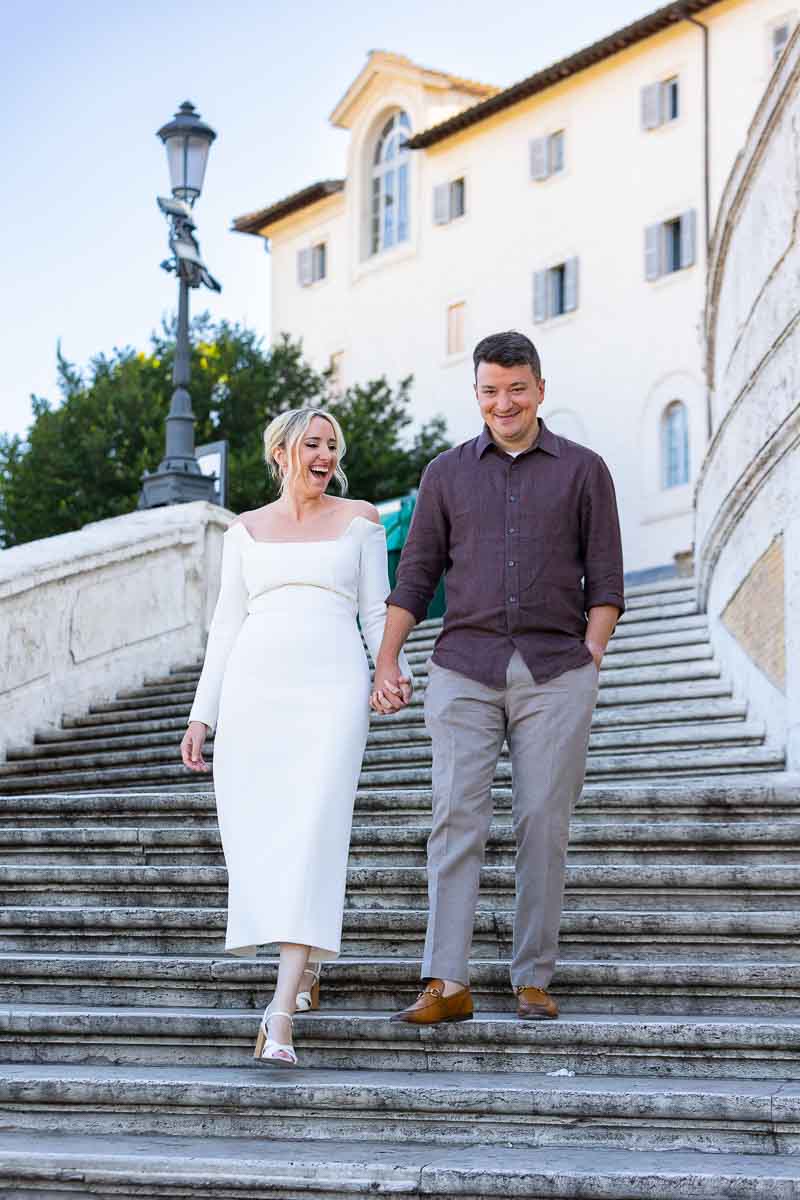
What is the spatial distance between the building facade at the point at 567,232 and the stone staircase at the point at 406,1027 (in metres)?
23.7

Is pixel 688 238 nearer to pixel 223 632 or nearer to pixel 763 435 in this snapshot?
pixel 763 435

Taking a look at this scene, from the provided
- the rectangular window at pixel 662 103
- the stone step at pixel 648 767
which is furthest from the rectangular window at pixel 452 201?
the stone step at pixel 648 767

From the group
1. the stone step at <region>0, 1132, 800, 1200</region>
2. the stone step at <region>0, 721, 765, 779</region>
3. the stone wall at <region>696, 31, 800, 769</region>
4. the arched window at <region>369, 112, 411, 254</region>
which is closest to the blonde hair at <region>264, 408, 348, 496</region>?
the stone step at <region>0, 1132, 800, 1200</region>

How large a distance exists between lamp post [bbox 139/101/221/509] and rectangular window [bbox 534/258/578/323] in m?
20.9

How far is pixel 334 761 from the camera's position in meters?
5.23

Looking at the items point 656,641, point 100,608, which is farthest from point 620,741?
point 100,608

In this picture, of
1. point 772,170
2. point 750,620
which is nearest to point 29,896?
point 750,620

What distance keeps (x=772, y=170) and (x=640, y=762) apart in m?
2.90

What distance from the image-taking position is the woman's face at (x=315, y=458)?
541 centimetres

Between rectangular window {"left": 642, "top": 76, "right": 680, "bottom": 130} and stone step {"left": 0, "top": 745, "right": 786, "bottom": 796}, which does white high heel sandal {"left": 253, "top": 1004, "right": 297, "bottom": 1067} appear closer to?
stone step {"left": 0, "top": 745, "right": 786, "bottom": 796}

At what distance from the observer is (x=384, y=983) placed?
541 cm

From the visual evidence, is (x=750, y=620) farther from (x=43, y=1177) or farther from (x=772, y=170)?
(x=43, y=1177)

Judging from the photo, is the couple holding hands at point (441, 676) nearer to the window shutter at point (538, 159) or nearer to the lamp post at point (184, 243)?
the lamp post at point (184, 243)

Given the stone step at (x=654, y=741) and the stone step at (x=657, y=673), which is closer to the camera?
the stone step at (x=654, y=741)
